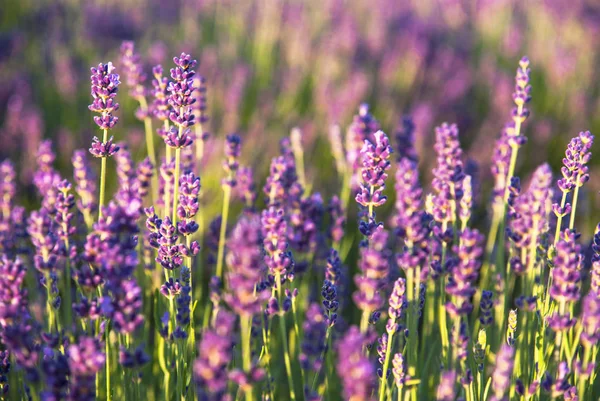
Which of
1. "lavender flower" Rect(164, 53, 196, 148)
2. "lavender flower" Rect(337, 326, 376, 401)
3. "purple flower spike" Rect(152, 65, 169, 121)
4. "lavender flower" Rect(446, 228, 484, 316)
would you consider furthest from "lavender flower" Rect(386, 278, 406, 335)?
"purple flower spike" Rect(152, 65, 169, 121)

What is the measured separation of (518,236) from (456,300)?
0.40m

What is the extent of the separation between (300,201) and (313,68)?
14.9 ft

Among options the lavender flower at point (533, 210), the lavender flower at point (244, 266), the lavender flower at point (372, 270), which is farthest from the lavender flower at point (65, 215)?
the lavender flower at point (533, 210)

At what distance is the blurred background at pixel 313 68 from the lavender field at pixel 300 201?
34mm

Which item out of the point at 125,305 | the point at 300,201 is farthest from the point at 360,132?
the point at 125,305

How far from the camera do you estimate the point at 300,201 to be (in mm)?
2484

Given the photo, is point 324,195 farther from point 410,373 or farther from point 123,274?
point 123,274

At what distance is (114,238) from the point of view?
5.11 feet

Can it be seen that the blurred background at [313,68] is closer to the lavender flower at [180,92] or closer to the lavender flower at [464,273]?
the lavender flower at [180,92]

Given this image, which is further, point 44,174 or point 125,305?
point 44,174

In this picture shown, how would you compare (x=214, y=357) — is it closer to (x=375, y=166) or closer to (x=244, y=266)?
(x=244, y=266)

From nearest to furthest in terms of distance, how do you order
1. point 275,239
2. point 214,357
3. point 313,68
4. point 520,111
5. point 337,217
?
1. point 214,357
2. point 275,239
3. point 520,111
4. point 337,217
5. point 313,68

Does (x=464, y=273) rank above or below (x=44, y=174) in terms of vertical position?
below

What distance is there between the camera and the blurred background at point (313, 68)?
196 inches
